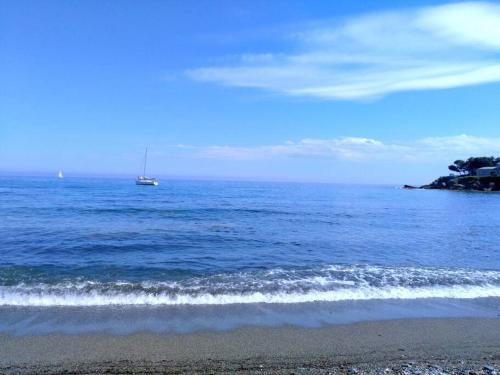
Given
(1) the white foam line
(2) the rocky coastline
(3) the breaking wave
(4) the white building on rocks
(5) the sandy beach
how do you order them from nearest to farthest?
1. (5) the sandy beach
2. (1) the white foam line
3. (3) the breaking wave
4. (2) the rocky coastline
5. (4) the white building on rocks

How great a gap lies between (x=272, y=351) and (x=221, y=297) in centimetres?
362

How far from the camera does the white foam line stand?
9.66 m

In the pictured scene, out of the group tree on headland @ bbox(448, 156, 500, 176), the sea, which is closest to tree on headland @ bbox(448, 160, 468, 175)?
tree on headland @ bbox(448, 156, 500, 176)

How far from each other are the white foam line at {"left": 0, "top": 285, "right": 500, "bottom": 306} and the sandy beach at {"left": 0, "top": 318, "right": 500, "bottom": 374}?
2127 mm

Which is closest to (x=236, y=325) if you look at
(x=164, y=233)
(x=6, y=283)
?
(x=6, y=283)

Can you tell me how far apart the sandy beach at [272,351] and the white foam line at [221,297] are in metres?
2.13

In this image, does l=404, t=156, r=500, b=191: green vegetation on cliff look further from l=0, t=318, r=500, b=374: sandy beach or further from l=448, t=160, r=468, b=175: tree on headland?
l=0, t=318, r=500, b=374: sandy beach

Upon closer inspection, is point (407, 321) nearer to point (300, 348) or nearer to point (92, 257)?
point (300, 348)

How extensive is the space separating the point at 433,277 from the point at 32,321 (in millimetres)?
12070

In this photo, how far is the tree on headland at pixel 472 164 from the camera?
121812 mm

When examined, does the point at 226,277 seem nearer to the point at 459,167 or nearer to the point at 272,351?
the point at 272,351

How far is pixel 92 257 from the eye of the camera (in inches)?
581

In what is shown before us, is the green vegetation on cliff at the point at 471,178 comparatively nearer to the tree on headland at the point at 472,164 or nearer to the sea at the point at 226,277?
the tree on headland at the point at 472,164

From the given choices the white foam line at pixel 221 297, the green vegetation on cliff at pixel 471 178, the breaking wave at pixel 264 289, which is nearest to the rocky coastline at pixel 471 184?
the green vegetation on cliff at pixel 471 178
